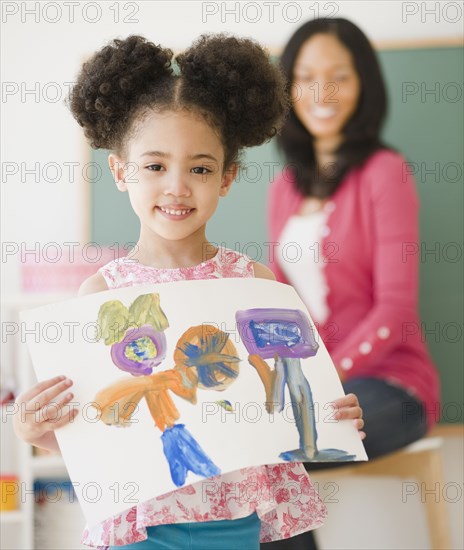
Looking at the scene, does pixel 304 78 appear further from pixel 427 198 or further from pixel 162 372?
pixel 162 372

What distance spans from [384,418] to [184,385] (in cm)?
101

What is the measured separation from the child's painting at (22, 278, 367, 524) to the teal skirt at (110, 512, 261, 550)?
96 millimetres

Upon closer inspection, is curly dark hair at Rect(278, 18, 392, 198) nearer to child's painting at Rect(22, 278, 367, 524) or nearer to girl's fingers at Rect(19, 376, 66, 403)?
child's painting at Rect(22, 278, 367, 524)

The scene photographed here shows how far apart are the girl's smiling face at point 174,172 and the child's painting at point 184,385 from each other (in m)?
0.09

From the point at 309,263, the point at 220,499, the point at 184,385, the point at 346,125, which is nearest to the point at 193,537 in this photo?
the point at 220,499

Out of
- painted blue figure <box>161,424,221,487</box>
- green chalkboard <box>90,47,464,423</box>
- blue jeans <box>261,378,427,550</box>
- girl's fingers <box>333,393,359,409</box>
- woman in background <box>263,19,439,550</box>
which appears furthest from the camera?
green chalkboard <box>90,47,464,423</box>

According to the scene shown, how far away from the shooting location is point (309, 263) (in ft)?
6.87

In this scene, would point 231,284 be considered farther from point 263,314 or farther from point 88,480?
point 88,480

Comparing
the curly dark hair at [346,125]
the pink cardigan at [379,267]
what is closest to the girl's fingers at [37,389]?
the pink cardigan at [379,267]

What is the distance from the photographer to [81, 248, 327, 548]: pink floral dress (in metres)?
1.02

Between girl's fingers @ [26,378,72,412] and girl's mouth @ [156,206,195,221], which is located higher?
girl's mouth @ [156,206,195,221]

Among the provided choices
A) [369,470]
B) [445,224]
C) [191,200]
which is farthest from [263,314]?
[445,224]

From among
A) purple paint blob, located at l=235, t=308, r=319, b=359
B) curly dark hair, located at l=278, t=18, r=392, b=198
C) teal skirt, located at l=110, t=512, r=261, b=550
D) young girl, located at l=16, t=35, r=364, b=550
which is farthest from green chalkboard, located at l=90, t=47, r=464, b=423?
teal skirt, located at l=110, t=512, r=261, b=550

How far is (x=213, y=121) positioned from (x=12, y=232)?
1.28 metres
